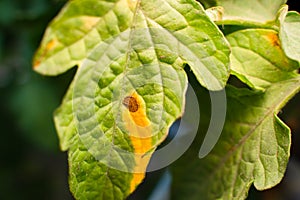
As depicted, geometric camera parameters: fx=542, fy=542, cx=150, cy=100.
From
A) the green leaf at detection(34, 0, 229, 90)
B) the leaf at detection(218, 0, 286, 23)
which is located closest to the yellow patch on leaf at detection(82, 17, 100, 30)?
the green leaf at detection(34, 0, 229, 90)

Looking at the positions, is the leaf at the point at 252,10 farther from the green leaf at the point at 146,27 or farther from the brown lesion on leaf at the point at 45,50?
the brown lesion on leaf at the point at 45,50

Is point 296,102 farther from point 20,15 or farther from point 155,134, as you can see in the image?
point 20,15

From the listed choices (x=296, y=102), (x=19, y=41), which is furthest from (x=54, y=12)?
(x=296, y=102)

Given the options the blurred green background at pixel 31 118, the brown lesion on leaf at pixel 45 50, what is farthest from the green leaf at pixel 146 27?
the blurred green background at pixel 31 118

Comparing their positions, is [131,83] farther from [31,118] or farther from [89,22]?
[31,118]

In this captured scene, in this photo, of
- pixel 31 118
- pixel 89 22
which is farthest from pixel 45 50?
pixel 31 118

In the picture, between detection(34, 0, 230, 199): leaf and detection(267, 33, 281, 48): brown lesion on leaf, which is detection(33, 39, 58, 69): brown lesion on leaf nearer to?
detection(34, 0, 230, 199): leaf

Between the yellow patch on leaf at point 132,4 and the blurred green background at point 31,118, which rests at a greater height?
the yellow patch on leaf at point 132,4
